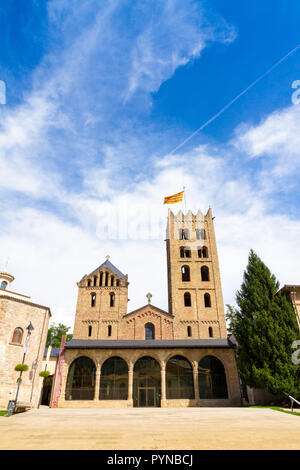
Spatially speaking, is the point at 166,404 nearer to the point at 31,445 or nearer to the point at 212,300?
the point at 212,300

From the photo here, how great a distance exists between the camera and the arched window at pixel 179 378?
2620 centimetres

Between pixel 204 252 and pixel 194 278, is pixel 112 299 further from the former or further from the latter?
pixel 204 252

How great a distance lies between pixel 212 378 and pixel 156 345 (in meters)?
6.30

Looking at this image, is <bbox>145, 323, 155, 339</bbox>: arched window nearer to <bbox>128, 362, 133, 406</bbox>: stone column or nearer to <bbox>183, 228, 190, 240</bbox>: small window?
<bbox>128, 362, 133, 406</bbox>: stone column

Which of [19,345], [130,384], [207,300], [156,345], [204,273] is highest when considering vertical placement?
[204,273]

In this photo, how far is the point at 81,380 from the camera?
87.0 ft

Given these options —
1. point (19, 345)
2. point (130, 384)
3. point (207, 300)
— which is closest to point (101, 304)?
point (130, 384)

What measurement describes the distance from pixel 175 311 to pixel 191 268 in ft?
21.2

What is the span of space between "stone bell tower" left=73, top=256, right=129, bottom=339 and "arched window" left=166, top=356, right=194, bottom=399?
8511mm

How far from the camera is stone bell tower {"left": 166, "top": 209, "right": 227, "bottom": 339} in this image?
1314 inches

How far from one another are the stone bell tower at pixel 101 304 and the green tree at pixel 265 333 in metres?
15.1

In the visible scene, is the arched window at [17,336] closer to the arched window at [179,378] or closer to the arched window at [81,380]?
the arched window at [81,380]

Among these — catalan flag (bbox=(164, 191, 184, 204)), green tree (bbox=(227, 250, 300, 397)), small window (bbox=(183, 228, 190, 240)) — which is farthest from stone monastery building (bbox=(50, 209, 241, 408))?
catalan flag (bbox=(164, 191, 184, 204))

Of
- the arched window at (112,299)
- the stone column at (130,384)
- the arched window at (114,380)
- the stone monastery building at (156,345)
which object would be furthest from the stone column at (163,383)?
the arched window at (112,299)
